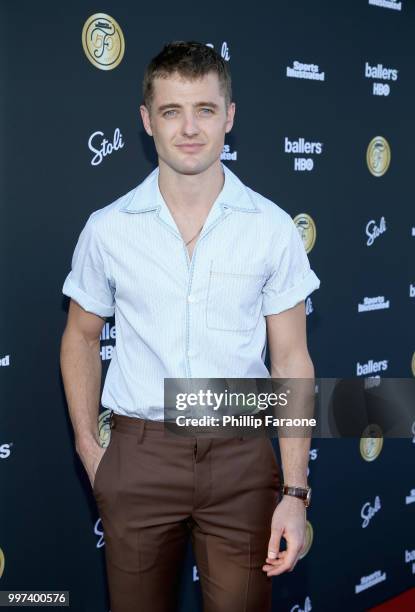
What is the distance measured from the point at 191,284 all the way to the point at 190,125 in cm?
39

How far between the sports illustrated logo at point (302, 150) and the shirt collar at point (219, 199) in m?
1.03

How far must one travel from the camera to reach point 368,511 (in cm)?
370

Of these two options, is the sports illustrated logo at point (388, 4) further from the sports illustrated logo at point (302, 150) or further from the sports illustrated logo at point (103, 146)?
the sports illustrated logo at point (103, 146)

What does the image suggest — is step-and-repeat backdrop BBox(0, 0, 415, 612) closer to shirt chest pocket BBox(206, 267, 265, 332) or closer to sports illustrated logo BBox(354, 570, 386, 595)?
sports illustrated logo BBox(354, 570, 386, 595)

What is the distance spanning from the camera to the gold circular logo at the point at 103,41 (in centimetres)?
245

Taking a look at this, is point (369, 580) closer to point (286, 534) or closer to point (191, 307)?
point (286, 534)

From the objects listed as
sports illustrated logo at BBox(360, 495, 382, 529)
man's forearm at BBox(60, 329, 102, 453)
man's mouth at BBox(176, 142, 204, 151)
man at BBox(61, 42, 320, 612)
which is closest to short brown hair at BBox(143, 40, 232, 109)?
man at BBox(61, 42, 320, 612)

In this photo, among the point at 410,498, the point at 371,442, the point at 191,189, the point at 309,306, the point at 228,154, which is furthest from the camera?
the point at 410,498

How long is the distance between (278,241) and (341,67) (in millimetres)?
1509

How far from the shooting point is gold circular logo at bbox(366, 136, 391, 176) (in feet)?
11.3

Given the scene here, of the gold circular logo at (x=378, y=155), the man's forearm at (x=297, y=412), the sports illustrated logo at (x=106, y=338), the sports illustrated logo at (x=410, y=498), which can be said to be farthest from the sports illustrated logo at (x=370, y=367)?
the man's forearm at (x=297, y=412)

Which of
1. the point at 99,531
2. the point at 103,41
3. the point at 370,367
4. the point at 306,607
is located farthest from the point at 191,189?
the point at 306,607

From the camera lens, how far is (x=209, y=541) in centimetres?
202

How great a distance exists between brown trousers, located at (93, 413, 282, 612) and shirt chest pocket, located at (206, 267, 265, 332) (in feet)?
0.96
